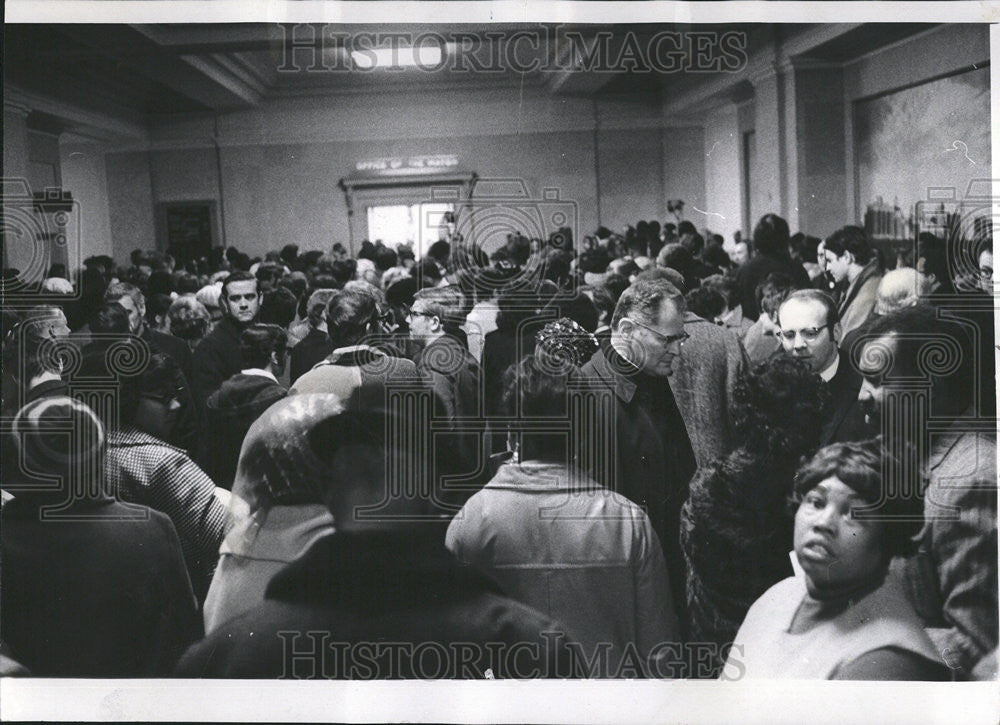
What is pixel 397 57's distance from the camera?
14.4 ft

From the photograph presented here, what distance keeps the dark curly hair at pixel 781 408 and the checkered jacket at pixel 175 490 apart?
2.05m

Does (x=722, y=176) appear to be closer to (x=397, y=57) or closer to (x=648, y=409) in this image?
(x=648, y=409)

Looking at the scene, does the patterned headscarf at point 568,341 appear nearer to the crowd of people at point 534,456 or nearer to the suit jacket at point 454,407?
the crowd of people at point 534,456

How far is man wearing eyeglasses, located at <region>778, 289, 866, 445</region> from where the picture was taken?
4.36 meters

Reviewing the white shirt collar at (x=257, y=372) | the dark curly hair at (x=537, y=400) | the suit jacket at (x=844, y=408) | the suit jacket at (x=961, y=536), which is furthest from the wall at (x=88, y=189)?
the suit jacket at (x=961, y=536)

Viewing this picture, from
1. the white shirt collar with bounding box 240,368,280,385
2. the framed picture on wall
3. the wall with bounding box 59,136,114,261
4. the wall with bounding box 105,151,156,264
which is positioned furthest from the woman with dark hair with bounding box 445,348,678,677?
the wall with bounding box 59,136,114,261

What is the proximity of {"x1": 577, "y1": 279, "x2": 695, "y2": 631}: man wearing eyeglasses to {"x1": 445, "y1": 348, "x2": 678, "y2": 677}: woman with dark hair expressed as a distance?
0.06 metres

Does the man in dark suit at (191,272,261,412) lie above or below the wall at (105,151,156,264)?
below

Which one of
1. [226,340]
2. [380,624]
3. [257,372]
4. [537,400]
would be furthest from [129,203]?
[380,624]

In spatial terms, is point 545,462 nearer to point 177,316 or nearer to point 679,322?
point 679,322

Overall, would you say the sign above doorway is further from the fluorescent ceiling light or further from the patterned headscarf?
the patterned headscarf

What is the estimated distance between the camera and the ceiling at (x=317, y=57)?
4.36 m

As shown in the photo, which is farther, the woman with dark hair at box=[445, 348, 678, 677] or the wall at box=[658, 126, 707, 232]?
the wall at box=[658, 126, 707, 232]

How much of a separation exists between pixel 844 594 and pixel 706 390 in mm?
920
